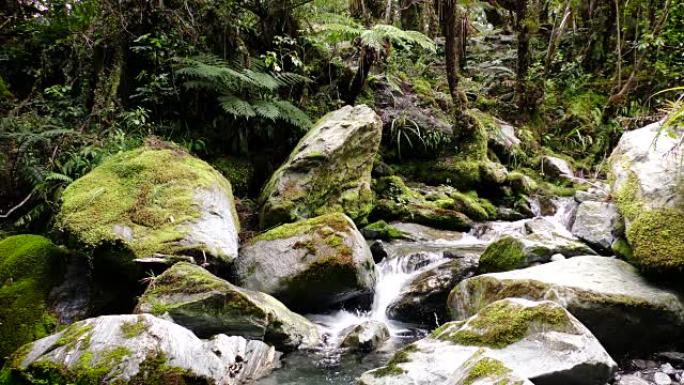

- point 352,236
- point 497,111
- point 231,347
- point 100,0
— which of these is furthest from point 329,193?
point 497,111

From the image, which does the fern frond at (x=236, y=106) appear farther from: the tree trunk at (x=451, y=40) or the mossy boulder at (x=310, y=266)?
the tree trunk at (x=451, y=40)

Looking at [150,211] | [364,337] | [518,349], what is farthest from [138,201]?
[518,349]

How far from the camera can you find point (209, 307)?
12.5 ft

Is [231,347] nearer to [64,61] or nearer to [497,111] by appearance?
[64,61]

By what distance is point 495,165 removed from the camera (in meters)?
8.73

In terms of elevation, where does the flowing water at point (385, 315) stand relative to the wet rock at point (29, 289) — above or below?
below

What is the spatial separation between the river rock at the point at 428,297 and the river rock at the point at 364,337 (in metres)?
0.53

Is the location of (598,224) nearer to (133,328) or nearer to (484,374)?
(484,374)

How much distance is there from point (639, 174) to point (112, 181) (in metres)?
5.06

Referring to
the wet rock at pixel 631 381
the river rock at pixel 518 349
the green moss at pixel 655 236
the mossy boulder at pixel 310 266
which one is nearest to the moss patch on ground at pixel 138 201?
the mossy boulder at pixel 310 266

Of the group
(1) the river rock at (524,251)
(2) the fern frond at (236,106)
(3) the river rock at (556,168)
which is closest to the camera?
(1) the river rock at (524,251)

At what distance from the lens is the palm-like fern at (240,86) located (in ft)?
20.8

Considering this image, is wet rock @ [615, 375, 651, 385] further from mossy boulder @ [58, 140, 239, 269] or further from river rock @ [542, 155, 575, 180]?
river rock @ [542, 155, 575, 180]

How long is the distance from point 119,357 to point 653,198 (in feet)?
13.8
